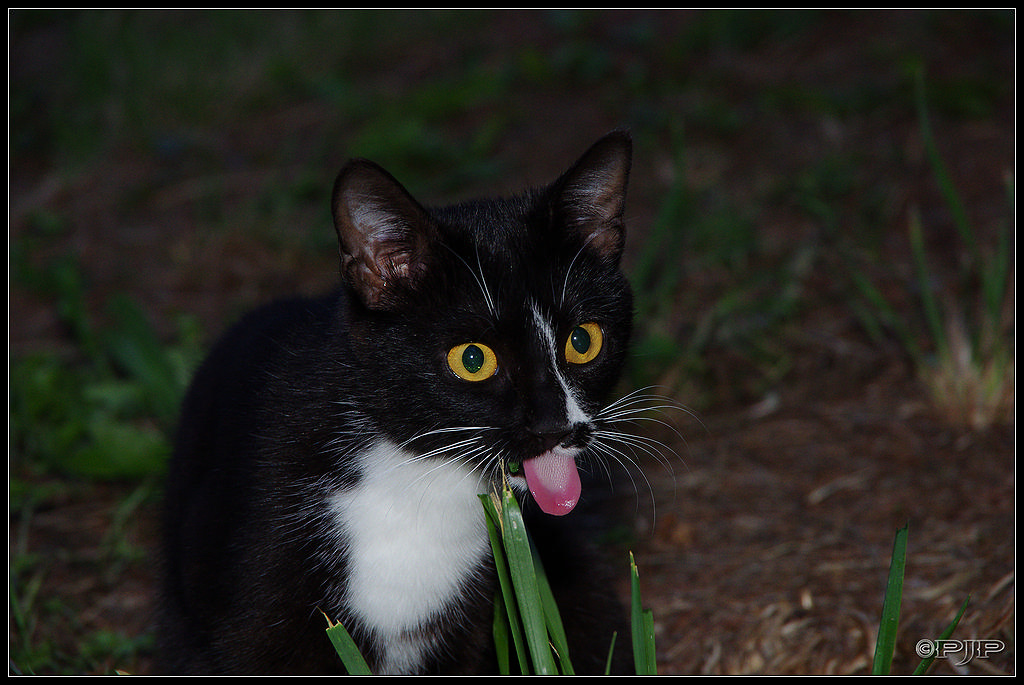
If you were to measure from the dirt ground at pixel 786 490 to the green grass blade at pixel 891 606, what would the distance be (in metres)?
0.51

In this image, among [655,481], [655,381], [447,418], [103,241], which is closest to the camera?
[447,418]

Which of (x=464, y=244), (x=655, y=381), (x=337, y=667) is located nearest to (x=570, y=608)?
(x=337, y=667)

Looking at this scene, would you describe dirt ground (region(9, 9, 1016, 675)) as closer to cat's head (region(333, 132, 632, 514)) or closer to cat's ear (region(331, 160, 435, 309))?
cat's head (region(333, 132, 632, 514))

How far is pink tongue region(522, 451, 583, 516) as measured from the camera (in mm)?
1776

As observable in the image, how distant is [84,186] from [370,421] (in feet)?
12.6

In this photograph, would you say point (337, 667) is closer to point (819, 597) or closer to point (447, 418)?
point (447, 418)

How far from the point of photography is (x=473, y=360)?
181 cm

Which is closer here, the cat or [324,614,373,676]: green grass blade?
[324,614,373,676]: green grass blade

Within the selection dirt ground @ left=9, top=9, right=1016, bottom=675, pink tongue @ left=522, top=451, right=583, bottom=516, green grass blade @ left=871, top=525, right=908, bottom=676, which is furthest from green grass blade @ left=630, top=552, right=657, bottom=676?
dirt ground @ left=9, top=9, right=1016, bottom=675

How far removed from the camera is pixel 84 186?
5.02m

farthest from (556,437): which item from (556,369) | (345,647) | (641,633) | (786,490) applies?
(786,490)

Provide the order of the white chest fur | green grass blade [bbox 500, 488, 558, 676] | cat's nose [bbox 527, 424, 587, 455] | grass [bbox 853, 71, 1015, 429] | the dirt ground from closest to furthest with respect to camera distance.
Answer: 1. green grass blade [bbox 500, 488, 558, 676]
2. cat's nose [bbox 527, 424, 587, 455]
3. the white chest fur
4. the dirt ground
5. grass [bbox 853, 71, 1015, 429]

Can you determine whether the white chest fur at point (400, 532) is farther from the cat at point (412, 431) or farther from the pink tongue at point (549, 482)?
the pink tongue at point (549, 482)

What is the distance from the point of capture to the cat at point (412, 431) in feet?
5.87
